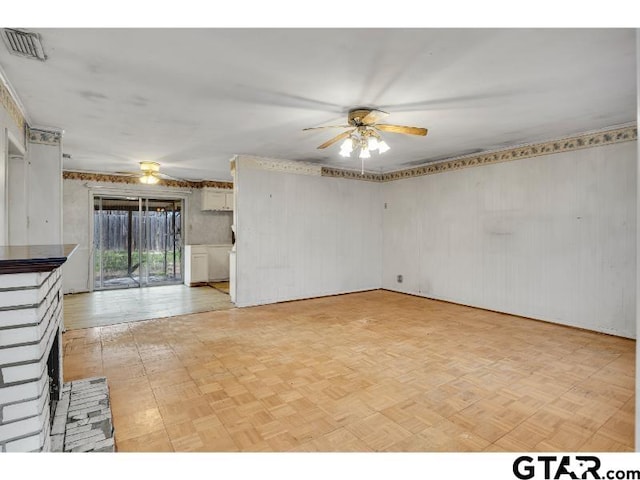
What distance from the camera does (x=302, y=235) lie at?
19.7 ft

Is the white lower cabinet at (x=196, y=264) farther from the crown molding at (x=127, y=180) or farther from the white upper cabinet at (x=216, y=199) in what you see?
the crown molding at (x=127, y=180)

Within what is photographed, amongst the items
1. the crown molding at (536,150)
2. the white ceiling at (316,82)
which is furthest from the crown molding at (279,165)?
the crown molding at (536,150)

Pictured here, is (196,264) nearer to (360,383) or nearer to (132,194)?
(132,194)

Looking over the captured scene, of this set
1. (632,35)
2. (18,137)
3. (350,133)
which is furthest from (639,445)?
(18,137)

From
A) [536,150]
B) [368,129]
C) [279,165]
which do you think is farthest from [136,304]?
[536,150]

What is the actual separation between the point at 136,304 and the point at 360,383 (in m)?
4.50

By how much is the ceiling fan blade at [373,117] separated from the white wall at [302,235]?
2.66m

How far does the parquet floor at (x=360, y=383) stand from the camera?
6.62ft

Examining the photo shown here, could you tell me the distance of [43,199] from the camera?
12.7 ft

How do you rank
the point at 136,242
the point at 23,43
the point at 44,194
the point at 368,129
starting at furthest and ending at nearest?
the point at 136,242, the point at 44,194, the point at 368,129, the point at 23,43

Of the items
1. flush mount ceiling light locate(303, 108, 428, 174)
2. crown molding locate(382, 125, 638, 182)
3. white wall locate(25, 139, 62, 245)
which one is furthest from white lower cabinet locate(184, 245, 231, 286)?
flush mount ceiling light locate(303, 108, 428, 174)

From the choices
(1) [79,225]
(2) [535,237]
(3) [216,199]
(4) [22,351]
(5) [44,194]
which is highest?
(3) [216,199]

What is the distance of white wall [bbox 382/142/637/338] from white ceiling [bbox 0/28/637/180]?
57 centimetres
